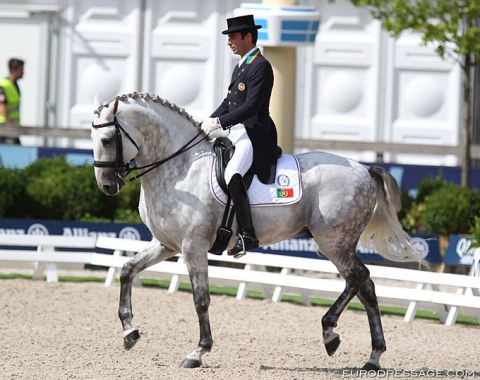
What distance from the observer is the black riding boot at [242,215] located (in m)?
8.73

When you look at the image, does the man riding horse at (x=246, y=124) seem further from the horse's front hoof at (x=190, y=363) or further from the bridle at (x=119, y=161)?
the horse's front hoof at (x=190, y=363)

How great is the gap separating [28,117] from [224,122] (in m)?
11.0

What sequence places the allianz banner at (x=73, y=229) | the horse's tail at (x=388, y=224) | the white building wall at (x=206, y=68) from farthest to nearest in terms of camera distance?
1. the white building wall at (x=206, y=68)
2. the allianz banner at (x=73, y=229)
3. the horse's tail at (x=388, y=224)

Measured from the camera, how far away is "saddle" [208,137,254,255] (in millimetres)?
8820

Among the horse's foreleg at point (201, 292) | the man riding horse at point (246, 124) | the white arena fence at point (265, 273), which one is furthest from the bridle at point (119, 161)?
the white arena fence at point (265, 273)

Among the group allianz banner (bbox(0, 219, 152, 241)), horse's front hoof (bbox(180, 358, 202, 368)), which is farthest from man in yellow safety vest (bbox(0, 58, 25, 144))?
horse's front hoof (bbox(180, 358, 202, 368))

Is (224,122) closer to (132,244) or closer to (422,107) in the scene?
(132,244)

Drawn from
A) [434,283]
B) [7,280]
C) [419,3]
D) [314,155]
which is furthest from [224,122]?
[419,3]

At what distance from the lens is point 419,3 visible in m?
15.5

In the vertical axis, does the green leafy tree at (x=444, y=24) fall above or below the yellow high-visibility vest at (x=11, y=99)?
above

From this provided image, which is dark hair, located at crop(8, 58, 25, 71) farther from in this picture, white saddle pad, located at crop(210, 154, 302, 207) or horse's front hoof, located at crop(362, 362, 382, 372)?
horse's front hoof, located at crop(362, 362, 382, 372)

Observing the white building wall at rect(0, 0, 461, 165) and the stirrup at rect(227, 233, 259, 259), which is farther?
the white building wall at rect(0, 0, 461, 165)

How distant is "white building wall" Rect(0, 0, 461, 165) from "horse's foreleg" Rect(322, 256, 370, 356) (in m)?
9.22

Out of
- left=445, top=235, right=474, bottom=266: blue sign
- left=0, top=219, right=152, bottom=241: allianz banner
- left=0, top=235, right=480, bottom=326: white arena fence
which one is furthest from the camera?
left=0, top=219, right=152, bottom=241: allianz banner
